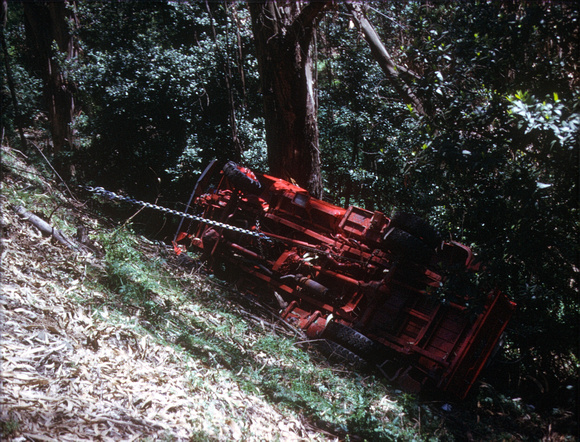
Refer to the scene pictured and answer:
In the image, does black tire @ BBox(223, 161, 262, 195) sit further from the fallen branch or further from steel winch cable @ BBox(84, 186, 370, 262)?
the fallen branch

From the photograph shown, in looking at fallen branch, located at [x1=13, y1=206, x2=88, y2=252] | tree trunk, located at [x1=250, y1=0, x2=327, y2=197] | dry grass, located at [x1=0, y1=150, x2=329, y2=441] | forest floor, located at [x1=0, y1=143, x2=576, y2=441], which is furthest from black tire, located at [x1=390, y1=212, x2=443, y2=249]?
fallen branch, located at [x1=13, y1=206, x2=88, y2=252]

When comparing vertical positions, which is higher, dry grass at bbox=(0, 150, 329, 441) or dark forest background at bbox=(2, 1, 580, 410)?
dark forest background at bbox=(2, 1, 580, 410)

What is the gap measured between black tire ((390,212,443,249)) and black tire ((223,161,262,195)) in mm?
2477

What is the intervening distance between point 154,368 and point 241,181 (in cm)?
371

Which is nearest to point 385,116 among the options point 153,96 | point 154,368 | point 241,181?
point 241,181

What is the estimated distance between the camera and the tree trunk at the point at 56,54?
9719 millimetres

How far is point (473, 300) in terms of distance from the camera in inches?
195

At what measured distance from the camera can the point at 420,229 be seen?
5.93m

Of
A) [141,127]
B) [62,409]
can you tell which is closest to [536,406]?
[62,409]

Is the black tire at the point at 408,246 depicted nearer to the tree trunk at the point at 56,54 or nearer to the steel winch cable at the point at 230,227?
the steel winch cable at the point at 230,227

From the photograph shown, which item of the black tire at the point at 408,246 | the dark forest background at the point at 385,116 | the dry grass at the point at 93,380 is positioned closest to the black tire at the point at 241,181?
the dark forest background at the point at 385,116

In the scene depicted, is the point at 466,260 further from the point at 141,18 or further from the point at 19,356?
the point at 141,18

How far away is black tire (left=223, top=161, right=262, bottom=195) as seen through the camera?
7277mm

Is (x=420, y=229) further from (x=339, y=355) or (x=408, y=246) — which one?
(x=339, y=355)
